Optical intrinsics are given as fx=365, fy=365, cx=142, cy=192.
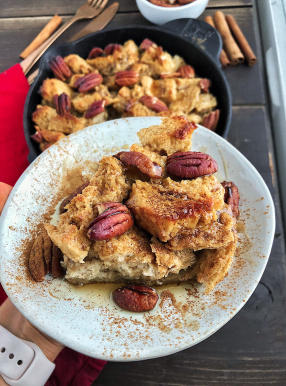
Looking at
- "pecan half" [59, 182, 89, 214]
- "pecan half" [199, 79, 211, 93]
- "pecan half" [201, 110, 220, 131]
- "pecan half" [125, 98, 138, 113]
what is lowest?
"pecan half" [201, 110, 220, 131]

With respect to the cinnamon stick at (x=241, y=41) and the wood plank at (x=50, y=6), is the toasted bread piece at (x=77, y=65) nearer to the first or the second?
the wood plank at (x=50, y=6)

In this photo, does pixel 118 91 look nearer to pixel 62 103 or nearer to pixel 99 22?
pixel 62 103

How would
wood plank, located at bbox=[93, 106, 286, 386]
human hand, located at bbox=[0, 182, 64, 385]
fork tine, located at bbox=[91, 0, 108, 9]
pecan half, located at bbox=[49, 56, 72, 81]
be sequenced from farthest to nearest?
fork tine, located at bbox=[91, 0, 108, 9], pecan half, located at bbox=[49, 56, 72, 81], wood plank, located at bbox=[93, 106, 286, 386], human hand, located at bbox=[0, 182, 64, 385]

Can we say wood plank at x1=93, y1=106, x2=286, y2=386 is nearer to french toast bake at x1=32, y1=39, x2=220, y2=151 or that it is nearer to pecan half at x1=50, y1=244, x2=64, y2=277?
pecan half at x1=50, y1=244, x2=64, y2=277

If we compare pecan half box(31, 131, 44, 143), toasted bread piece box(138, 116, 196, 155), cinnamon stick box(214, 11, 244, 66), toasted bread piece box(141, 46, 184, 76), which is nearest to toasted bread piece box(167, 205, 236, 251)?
toasted bread piece box(138, 116, 196, 155)

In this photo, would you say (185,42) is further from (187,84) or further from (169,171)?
(169,171)

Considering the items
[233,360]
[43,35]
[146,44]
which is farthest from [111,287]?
[43,35]
